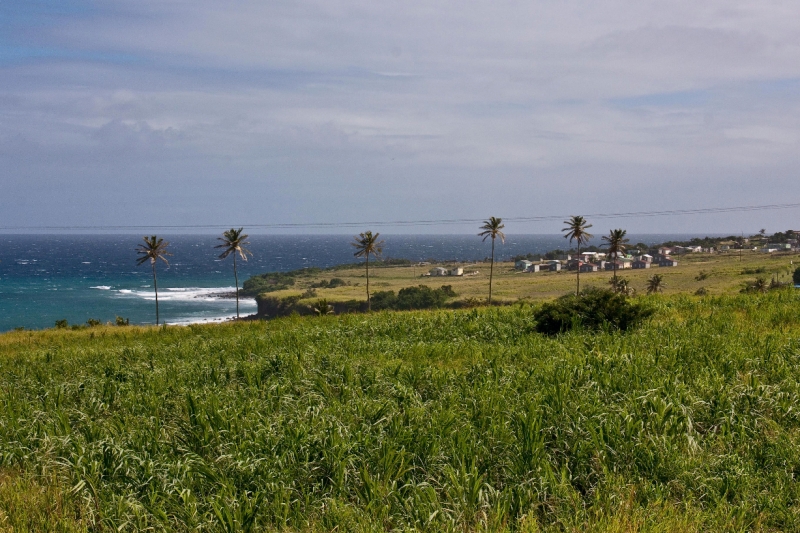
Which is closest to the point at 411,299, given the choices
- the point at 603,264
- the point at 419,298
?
the point at 419,298

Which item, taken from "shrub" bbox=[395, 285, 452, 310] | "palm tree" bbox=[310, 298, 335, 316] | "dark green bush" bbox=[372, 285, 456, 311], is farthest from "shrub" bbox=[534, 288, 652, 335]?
"shrub" bbox=[395, 285, 452, 310]

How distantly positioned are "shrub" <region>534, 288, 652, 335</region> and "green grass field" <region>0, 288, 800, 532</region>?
4.13 m

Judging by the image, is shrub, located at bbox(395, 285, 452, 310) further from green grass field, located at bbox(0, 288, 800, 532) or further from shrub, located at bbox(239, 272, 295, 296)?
green grass field, located at bbox(0, 288, 800, 532)

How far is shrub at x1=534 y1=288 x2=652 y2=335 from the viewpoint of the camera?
19.1 metres

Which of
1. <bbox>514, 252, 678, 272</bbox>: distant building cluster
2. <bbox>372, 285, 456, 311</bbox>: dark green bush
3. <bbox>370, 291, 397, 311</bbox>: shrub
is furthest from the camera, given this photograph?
<bbox>514, 252, 678, 272</bbox>: distant building cluster

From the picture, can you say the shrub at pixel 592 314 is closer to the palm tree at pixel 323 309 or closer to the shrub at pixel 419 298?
the palm tree at pixel 323 309

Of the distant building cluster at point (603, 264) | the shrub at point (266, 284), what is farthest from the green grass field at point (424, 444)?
the distant building cluster at point (603, 264)

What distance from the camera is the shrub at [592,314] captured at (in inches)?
754

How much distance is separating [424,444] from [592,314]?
12499 millimetres

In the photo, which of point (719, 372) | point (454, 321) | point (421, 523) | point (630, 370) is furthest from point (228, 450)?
point (454, 321)

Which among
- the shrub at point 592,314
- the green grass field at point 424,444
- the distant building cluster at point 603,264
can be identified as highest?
the shrub at point 592,314

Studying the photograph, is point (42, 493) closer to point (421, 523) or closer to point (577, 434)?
point (421, 523)

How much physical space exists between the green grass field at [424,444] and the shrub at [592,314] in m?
4.13

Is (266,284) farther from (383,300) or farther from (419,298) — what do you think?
(419,298)
